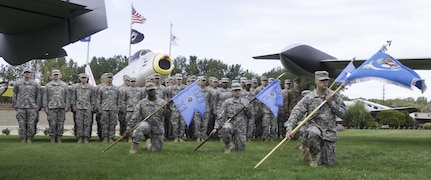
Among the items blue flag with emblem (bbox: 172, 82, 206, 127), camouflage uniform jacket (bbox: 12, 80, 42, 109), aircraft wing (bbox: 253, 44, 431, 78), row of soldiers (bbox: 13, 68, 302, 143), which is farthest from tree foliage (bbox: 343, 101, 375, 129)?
camouflage uniform jacket (bbox: 12, 80, 42, 109)

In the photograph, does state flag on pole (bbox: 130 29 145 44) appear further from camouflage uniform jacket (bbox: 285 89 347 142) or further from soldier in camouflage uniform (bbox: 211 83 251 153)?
camouflage uniform jacket (bbox: 285 89 347 142)

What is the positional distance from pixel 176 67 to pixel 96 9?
50.1 m

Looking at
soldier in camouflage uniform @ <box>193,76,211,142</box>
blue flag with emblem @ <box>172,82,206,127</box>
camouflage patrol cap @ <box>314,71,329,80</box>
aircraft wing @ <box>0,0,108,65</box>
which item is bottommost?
soldier in camouflage uniform @ <box>193,76,211,142</box>

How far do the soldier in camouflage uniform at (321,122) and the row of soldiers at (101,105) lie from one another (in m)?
3.21

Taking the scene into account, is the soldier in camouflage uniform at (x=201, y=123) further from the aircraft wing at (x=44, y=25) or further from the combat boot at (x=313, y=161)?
the aircraft wing at (x=44, y=25)

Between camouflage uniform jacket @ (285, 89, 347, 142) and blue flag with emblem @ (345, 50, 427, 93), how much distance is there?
0.49 meters

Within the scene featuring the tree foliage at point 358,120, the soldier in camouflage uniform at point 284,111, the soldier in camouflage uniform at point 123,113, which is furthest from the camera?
the tree foliage at point 358,120

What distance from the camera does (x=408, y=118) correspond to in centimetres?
2812

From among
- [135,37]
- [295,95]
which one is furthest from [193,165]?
[135,37]

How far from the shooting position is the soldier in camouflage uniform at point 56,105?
9711mm

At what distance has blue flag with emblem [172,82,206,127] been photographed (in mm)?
7984

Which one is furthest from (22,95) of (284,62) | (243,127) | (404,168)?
(404,168)

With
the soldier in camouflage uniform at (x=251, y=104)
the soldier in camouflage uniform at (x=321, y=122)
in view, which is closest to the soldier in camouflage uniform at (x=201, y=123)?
the soldier in camouflage uniform at (x=251, y=104)

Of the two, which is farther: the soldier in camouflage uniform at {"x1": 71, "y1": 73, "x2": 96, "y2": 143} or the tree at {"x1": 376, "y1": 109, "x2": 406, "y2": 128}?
the tree at {"x1": 376, "y1": 109, "x2": 406, "y2": 128}
